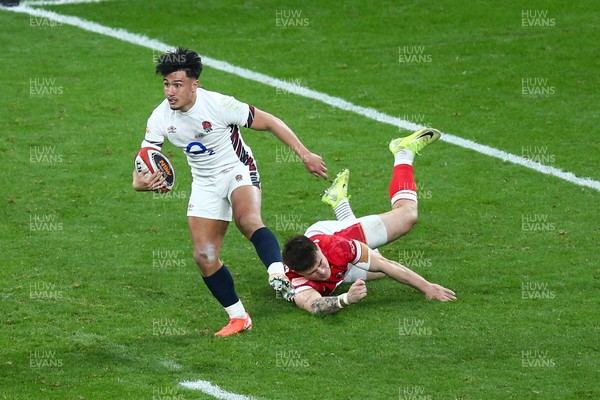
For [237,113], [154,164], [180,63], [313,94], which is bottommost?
[313,94]

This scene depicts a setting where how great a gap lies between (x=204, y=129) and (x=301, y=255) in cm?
147

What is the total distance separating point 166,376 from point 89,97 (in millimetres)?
8571

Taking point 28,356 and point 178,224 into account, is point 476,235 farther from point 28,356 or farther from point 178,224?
point 28,356

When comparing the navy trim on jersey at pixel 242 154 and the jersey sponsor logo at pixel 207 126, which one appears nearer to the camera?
the jersey sponsor logo at pixel 207 126

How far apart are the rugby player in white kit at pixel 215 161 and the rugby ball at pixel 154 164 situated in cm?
31

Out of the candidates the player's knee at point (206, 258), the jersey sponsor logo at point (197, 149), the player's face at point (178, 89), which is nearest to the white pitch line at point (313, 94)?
the jersey sponsor logo at point (197, 149)

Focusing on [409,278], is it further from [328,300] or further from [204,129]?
[204,129]

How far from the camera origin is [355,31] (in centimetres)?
1980

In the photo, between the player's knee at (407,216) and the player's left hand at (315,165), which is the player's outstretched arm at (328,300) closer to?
the player's left hand at (315,165)

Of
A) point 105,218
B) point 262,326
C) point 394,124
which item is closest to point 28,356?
point 262,326

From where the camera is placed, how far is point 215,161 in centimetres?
1083

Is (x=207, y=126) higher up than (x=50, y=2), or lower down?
lower down

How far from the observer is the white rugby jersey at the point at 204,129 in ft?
35.0

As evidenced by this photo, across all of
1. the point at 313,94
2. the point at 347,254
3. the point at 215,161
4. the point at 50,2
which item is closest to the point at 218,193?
the point at 215,161
